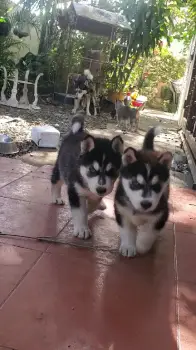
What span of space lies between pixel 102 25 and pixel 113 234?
9727 millimetres

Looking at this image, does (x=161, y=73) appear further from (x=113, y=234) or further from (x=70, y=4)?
(x=113, y=234)

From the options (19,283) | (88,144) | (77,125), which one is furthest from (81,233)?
(77,125)

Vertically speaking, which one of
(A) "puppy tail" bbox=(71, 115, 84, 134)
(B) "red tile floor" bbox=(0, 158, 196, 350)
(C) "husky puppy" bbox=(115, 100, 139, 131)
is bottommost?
(B) "red tile floor" bbox=(0, 158, 196, 350)

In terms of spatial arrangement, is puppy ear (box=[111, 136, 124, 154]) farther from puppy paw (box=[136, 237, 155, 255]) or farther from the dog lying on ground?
the dog lying on ground

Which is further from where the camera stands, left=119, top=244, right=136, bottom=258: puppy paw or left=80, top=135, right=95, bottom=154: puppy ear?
left=80, top=135, right=95, bottom=154: puppy ear

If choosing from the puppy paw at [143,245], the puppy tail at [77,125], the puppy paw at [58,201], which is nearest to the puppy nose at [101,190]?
the puppy paw at [143,245]

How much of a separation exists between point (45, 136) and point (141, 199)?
3.80 m

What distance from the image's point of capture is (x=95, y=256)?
2.69 metres

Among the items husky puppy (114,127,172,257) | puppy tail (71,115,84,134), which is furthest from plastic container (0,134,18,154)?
husky puppy (114,127,172,257)

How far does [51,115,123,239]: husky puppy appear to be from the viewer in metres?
2.75

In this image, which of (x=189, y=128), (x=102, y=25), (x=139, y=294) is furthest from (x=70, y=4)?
(x=139, y=294)

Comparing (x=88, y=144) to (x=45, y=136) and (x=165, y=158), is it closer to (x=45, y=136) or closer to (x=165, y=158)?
(x=165, y=158)

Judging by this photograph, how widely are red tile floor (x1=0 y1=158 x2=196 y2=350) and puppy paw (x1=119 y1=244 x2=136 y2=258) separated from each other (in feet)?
0.18

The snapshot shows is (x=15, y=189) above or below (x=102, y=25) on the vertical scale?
below
